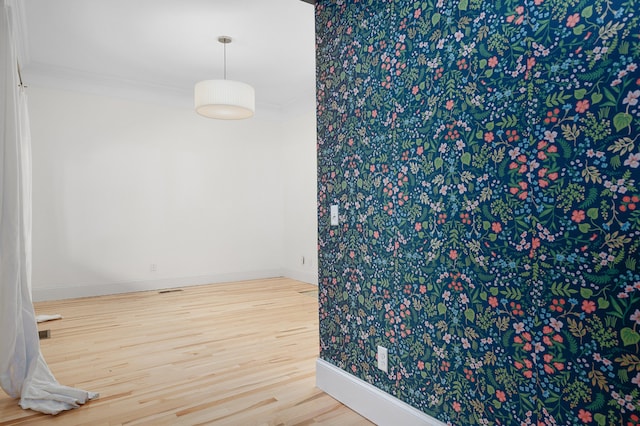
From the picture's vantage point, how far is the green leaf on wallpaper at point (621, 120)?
1.03 m

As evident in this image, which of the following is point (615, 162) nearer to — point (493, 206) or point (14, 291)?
point (493, 206)

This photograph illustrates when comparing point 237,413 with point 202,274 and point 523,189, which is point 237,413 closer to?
point 523,189

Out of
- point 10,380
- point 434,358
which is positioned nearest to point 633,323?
point 434,358

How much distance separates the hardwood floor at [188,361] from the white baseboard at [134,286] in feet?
0.49

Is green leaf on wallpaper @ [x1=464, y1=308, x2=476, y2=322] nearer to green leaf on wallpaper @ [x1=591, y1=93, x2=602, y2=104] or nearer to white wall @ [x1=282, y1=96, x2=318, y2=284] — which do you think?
green leaf on wallpaper @ [x1=591, y1=93, x2=602, y2=104]

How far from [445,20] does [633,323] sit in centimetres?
120

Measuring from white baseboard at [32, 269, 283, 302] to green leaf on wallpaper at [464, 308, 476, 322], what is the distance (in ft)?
15.1

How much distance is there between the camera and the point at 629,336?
1038mm

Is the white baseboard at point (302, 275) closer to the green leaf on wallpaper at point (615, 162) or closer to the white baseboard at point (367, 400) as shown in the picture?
the white baseboard at point (367, 400)

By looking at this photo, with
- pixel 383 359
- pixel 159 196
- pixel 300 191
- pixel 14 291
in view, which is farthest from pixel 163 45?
pixel 383 359

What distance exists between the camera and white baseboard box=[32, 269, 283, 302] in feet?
14.6

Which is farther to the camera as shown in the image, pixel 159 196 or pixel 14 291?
pixel 159 196

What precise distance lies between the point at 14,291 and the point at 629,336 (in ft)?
8.76

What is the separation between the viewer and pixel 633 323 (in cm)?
103
